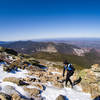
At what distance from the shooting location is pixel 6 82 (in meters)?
9.81

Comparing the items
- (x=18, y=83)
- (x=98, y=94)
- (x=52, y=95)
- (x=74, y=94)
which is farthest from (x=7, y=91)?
(x=98, y=94)

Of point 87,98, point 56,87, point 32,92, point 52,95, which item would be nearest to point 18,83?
point 32,92

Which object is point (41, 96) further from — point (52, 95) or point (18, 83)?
point (18, 83)

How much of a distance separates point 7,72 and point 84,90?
10747 mm

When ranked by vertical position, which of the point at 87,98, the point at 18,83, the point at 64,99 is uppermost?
the point at 18,83

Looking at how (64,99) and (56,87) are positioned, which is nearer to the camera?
(64,99)

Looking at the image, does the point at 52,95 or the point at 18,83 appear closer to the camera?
the point at 52,95

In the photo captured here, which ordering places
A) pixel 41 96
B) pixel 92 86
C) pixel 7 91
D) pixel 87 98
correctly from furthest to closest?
pixel 92 86 < pixel 87 98 < pixel 41 96 < pixel 7 91

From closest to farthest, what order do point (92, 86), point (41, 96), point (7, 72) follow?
point (41, 96)
point (92, 86)
point (7, 72)

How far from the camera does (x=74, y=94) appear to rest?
9.85 metres

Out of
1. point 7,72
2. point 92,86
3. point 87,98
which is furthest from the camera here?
point 7,72

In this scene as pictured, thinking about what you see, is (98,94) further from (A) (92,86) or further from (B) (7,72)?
(B) (7,72)

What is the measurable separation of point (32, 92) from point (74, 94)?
4.63 meters

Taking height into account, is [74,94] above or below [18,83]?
below
